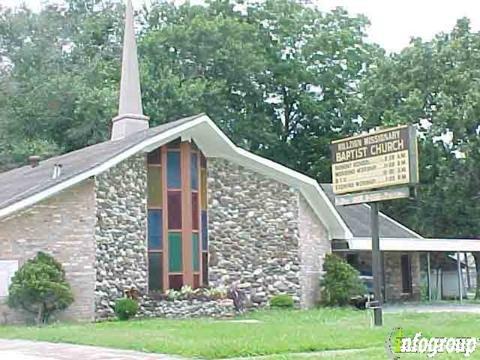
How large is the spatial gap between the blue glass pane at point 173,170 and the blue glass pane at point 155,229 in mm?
879

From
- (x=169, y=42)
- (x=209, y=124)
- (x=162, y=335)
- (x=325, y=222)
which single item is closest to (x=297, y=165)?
(x=169, y=42)

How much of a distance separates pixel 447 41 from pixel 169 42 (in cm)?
1373

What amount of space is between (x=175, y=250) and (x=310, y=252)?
4559mm

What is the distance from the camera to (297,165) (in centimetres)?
4631

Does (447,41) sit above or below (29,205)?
above

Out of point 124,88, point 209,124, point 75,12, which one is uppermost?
point 75,12

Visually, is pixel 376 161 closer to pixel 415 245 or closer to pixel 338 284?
pixel 338 284

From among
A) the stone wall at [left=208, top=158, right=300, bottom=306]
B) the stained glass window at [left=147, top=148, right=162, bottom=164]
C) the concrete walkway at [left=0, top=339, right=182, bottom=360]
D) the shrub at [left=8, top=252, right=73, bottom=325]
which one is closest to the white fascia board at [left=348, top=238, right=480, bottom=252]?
the stone wall at [left=208, top=158, right=300, bottom=306]

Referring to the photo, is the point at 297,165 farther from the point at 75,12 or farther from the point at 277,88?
the point at 75,12

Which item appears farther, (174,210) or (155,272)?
(174,210)

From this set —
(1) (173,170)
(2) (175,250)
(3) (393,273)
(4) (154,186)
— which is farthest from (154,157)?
(3) (393,273)

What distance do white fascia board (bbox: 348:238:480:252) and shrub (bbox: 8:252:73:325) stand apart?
10.0m

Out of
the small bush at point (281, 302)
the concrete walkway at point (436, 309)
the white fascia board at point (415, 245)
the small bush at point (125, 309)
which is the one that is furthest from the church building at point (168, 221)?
the concrete walkway at point (436, 309)

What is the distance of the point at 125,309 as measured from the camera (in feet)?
74.5
